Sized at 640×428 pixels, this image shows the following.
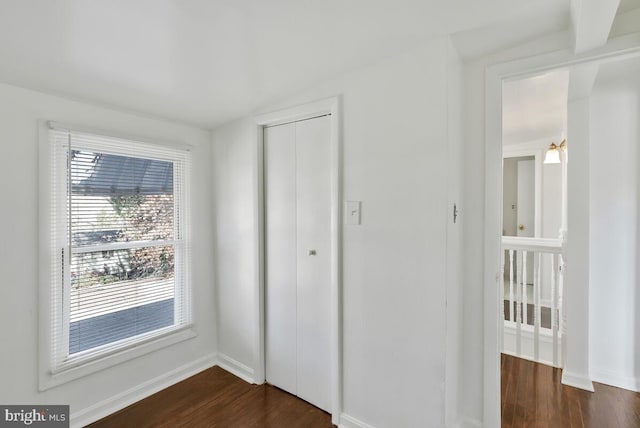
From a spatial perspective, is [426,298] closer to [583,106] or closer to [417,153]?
[417,153]

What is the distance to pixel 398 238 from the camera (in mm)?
1671

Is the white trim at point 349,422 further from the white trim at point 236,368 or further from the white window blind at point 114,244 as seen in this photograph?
the white window blind at point 114,244

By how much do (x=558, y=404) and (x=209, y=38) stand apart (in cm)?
321

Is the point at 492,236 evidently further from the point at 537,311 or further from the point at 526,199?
the point at 526,199

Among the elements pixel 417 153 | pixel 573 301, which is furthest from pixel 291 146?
pixel 573 301

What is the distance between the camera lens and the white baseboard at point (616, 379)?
2300 millimetres

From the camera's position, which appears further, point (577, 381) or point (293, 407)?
point (577, 381)

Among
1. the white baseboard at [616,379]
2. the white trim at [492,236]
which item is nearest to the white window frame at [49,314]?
the white trim at [492,236]

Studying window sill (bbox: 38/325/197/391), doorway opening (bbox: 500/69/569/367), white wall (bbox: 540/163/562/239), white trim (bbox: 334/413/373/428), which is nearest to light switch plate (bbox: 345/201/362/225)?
doorway opening (bbox: 500/69/569/367)

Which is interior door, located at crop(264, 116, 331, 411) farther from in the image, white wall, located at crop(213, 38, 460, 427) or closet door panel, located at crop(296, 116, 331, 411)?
white wall, located at crop(213, 38, 460, 427)

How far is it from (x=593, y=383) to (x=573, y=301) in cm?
71

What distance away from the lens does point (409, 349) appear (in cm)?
164

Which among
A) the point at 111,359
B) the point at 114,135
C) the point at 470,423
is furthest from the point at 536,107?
the point at 111,359

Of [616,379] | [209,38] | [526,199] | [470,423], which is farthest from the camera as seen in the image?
[526,199]
